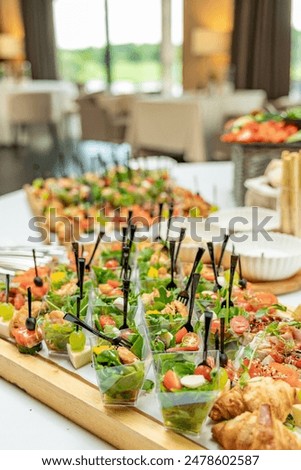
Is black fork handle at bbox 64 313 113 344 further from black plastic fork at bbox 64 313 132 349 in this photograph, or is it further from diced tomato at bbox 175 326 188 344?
diced tomato at bbox 175 326 188 344

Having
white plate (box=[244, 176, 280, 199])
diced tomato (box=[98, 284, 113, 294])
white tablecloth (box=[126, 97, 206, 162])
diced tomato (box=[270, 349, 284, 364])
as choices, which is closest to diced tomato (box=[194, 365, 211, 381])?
diced tomato (box=[270, 349, 284, 364])

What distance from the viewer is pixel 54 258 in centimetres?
163

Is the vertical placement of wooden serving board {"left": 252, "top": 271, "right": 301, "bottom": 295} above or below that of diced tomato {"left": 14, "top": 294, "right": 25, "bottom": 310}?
below

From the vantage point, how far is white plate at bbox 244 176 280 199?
199cm

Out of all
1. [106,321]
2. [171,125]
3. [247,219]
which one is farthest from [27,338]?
[171,125]

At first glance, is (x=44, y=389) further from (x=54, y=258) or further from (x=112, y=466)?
(x=54, y=258)

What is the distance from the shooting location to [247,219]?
1.90 m

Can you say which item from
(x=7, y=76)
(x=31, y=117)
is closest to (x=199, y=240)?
(x=31, y=117)

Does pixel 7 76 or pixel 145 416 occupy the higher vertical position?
pixel 7 76

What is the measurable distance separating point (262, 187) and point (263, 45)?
21.8ft

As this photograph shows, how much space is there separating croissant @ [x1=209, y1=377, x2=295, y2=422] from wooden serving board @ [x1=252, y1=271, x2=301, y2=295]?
569 millimetres

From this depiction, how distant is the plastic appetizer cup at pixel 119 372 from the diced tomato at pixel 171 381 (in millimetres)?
61

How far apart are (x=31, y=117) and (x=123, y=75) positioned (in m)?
2.99

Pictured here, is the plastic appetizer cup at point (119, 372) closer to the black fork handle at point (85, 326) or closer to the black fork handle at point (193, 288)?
the black fork handle at point (85, 326)
